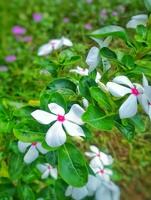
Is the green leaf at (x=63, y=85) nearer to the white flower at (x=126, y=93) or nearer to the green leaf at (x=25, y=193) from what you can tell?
the white flower at (x=126, y=93)

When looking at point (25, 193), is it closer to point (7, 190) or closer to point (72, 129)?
point (7, 190)

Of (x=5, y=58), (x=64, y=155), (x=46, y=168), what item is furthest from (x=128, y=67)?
(x=5, y=58)

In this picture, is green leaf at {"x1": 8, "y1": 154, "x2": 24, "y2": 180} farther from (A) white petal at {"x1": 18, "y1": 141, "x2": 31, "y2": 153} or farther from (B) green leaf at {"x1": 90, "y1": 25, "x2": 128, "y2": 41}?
(B) green leaf at {"x1": 90, "y1": 25, "x2": 128, "y2": 41}

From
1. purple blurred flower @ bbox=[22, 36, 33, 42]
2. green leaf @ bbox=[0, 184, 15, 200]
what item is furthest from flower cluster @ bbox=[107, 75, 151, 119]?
purple blurred flower @ bbox=[22, 36, 33, 42]

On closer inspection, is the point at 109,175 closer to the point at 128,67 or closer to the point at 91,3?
the point at 128,67

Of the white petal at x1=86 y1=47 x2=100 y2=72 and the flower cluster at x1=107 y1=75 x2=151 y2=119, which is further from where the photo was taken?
the white petal at x1=86 y1=47 x2=100 y2=72

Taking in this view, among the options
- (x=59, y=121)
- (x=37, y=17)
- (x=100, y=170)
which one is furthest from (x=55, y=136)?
(x=37, y=17)

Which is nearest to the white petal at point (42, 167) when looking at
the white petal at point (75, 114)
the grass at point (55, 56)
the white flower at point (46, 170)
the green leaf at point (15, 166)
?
the white flower at point (46, 170)
